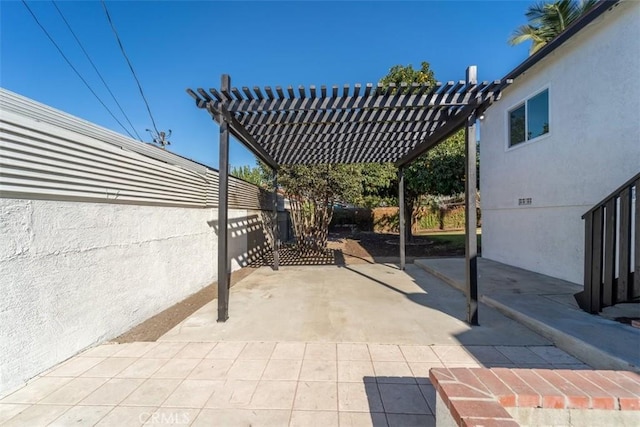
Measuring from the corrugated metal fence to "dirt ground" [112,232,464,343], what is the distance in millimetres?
1625

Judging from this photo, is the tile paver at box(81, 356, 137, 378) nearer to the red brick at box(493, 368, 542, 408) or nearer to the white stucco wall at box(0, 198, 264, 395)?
the white stucco wall at box(0, 198, 264, 395)

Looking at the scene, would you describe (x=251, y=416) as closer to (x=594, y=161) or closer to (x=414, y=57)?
(x=594, y=161)

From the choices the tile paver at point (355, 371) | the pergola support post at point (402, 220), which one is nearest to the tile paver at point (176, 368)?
the tile paver at point (355, 371)

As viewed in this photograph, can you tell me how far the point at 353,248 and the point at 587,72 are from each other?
816cm

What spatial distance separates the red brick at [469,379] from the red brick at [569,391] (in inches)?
15.2

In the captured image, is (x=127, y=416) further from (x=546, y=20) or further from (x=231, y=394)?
(x=546, y=20)

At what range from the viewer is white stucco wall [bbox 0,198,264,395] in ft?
7.20

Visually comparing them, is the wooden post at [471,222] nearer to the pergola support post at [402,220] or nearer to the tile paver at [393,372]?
the tile paver at [393,372]

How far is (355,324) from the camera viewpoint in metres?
3.51

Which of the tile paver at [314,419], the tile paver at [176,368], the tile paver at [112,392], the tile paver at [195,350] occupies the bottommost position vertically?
the tile paver at [195,350]

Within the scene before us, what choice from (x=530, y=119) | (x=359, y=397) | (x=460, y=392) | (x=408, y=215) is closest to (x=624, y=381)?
(x=460, y=392)

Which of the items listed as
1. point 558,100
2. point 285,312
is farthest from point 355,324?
point 558,100

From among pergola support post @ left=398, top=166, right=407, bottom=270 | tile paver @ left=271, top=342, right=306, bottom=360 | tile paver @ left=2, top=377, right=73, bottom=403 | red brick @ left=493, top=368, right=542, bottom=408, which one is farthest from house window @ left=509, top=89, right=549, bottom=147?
tile paver @ left=2, top=377, right=73, bottom=403

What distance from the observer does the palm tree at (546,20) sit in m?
9.67
